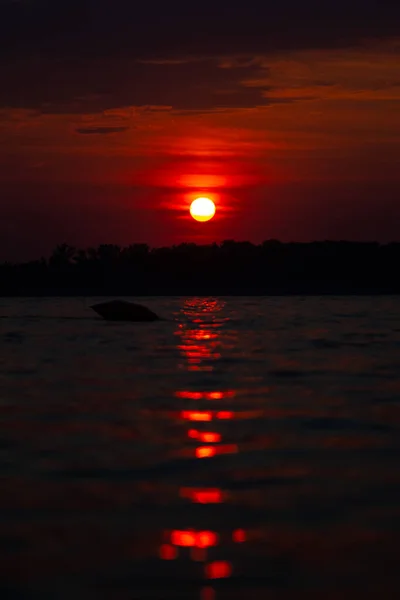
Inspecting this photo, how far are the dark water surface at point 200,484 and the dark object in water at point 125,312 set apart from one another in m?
34.6

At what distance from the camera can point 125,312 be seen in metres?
65.0

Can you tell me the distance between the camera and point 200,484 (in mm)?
13633

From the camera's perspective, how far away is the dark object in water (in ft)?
210

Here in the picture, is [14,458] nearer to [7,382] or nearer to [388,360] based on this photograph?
[7,382]

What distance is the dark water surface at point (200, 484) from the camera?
9.81 meters

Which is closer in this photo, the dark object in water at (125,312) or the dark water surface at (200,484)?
the dark water surface at (200,484)

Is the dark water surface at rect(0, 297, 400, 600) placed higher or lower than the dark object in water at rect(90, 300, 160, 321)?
lower

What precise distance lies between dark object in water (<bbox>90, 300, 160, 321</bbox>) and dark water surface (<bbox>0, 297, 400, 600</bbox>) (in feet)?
114

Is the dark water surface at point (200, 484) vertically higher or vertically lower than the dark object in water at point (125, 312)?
lower

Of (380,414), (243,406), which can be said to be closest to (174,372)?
(243,406)

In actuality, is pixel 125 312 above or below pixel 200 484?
above

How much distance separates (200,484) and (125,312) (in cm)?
5158

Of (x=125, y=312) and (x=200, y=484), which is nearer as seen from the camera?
(x=200, y=484)

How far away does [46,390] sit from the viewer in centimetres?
2455
